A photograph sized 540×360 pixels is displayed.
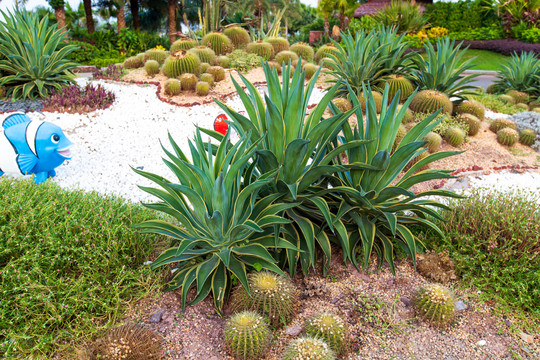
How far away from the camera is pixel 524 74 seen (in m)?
9.91

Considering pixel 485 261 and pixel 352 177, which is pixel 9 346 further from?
pixel 485 261

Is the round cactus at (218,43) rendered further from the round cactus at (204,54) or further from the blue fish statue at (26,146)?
the blue fish statue at (26,146)

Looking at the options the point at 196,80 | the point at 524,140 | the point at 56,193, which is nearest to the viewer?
the point at 56,193

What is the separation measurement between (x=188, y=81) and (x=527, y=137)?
286 inches

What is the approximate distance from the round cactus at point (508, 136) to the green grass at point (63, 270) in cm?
683

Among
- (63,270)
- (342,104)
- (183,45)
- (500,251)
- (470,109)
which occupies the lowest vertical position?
(63,270)

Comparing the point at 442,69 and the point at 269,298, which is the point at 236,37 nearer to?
the point at 442,69

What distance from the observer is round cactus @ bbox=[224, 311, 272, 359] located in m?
2.46

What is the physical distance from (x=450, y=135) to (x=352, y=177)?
432 centimetres

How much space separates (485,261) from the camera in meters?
3.38

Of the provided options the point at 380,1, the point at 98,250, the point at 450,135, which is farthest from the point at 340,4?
the point at 98,250

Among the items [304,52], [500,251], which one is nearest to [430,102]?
[500,251]

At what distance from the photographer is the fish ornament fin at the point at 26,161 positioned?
16.1 feet

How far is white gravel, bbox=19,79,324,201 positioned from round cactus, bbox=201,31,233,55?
9.78 feet
